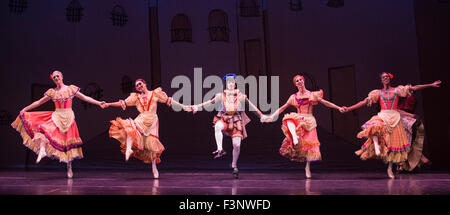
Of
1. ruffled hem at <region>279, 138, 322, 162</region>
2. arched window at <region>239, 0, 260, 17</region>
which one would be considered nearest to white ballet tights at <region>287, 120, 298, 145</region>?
ruffled hem at <region>279, 138, 322, 162</region>

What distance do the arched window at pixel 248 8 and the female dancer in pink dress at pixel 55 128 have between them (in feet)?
12.0

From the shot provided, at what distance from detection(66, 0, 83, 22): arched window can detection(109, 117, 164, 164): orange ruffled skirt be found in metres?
3.44

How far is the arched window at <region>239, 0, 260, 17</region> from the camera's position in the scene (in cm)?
773

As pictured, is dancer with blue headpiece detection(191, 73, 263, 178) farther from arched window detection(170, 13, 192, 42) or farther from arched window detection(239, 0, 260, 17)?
arched window detection(239, 0, 260, 17)

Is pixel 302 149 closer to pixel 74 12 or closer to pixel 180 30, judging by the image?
pixel 180 30

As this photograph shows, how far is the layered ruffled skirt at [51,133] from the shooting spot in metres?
5.35

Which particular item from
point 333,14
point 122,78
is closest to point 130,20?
point 122,78

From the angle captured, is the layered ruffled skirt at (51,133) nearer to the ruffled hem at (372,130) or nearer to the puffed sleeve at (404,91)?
the ruffled hem at (372,130)

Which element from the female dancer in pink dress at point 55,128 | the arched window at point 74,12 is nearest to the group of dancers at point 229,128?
the female dancer in pink dress at point 55,128

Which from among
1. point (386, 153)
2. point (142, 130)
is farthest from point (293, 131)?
point (142, 130)

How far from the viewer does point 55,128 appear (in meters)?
5.43

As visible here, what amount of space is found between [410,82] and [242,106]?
3.05m

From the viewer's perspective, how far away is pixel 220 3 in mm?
7582
